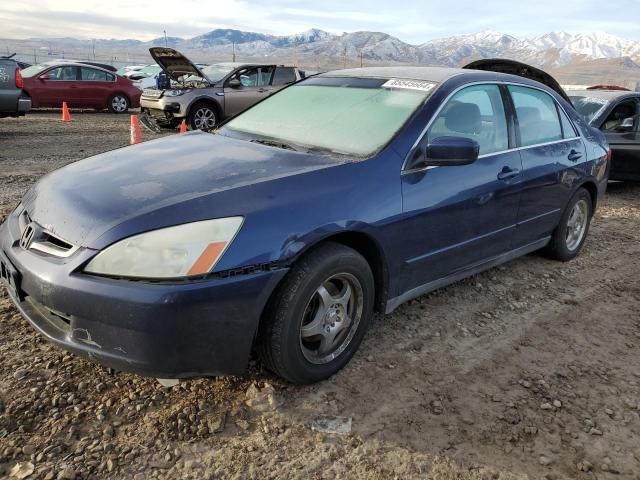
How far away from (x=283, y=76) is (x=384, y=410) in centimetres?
1163

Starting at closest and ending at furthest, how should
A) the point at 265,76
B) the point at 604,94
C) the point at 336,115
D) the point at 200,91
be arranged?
1. the point at 336,115
2. the point at 604,94
3. the point at 200,91
4. the point at 265,76

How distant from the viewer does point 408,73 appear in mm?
3715

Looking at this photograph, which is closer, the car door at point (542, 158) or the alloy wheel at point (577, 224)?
the car door at point (542, 158)

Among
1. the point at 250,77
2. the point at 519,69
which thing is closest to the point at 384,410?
the point at 519,69

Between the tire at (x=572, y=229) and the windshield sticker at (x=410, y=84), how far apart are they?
1.90 meters

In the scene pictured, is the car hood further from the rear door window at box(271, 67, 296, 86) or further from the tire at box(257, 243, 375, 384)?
the rear door window at box(271, 67, 296, 86)

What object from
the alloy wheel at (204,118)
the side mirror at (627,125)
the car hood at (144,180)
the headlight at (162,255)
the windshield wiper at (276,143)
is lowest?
the alloy wheel at (204,118)

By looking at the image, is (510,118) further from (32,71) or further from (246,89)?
(32,71)

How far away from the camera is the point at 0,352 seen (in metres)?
2.95

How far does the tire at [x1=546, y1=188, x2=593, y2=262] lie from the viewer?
4641 mm

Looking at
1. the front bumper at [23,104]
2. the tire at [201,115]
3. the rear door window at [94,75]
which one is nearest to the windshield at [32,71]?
the rear door window at [94,75]

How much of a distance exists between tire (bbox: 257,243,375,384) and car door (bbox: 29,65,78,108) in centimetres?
1451

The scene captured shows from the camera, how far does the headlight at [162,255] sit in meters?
2.23

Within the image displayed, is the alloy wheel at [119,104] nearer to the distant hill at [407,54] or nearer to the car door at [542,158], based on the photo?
the car door at [542,158]
